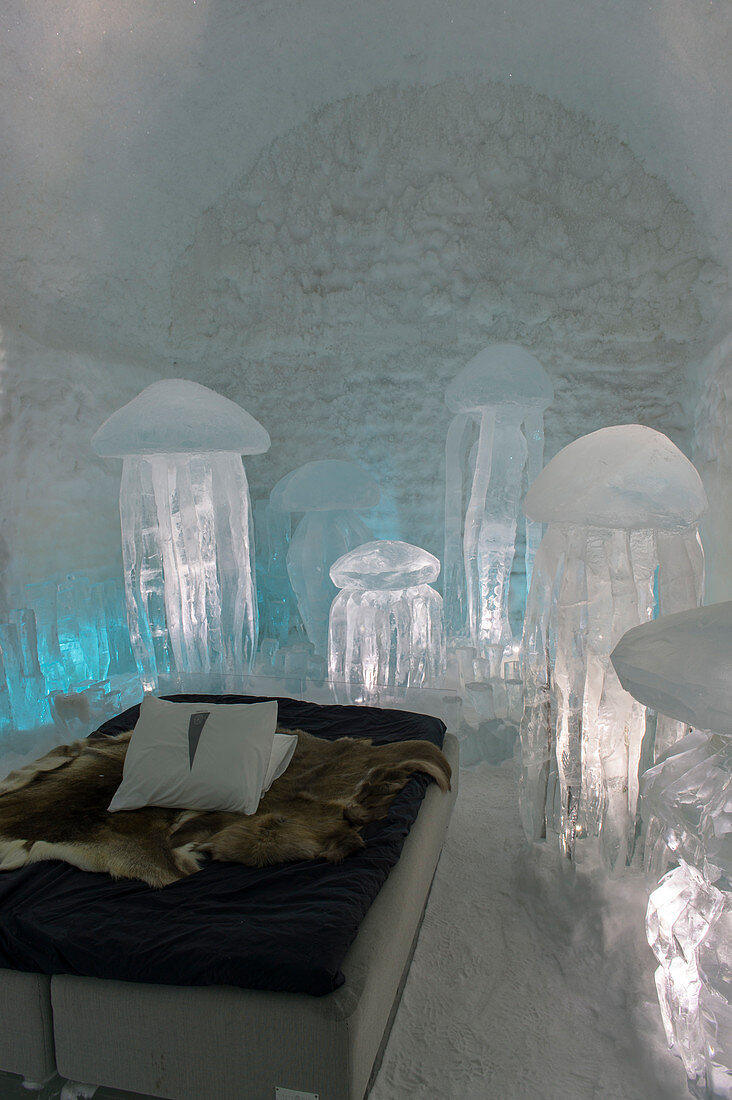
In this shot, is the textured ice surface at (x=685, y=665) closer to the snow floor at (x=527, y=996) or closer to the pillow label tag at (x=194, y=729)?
the snow floor at (x=527, y=996)

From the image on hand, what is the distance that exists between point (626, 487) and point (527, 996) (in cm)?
169

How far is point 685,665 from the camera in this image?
1.69 metres

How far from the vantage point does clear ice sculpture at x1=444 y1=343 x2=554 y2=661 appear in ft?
15.7

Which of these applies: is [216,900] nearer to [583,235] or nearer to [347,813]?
[347,813]

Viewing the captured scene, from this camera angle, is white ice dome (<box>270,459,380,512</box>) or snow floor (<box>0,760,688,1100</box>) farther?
white ice dome (<box>270,459,380,512</box>)

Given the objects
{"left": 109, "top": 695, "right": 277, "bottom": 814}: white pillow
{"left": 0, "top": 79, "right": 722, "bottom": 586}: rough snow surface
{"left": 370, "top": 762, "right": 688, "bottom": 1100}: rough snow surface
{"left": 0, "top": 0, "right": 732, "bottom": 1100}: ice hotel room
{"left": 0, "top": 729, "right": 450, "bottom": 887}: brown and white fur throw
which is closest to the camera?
{"left": 0, "top": 0, "right": 732, "bottom": 1100}: ice hotel room

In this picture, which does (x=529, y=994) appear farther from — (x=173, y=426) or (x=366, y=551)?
(x=173, y=426)

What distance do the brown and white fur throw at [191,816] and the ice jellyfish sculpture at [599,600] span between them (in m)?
0.48

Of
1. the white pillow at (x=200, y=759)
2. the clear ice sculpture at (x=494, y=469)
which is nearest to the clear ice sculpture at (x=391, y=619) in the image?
the clear ice sculpture at (x=494, y=469)

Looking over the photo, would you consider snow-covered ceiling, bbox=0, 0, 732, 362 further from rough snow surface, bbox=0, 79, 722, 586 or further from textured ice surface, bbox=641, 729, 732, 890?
textured ice surface, bbox=641, 729, 732, 890

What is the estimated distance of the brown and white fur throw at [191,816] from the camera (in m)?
2.19

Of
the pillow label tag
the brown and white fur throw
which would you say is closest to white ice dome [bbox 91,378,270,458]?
the brown and white fur throw

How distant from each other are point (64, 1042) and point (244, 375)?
17.5ft

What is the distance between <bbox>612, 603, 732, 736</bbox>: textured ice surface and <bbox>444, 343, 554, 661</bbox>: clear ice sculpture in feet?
9.63
